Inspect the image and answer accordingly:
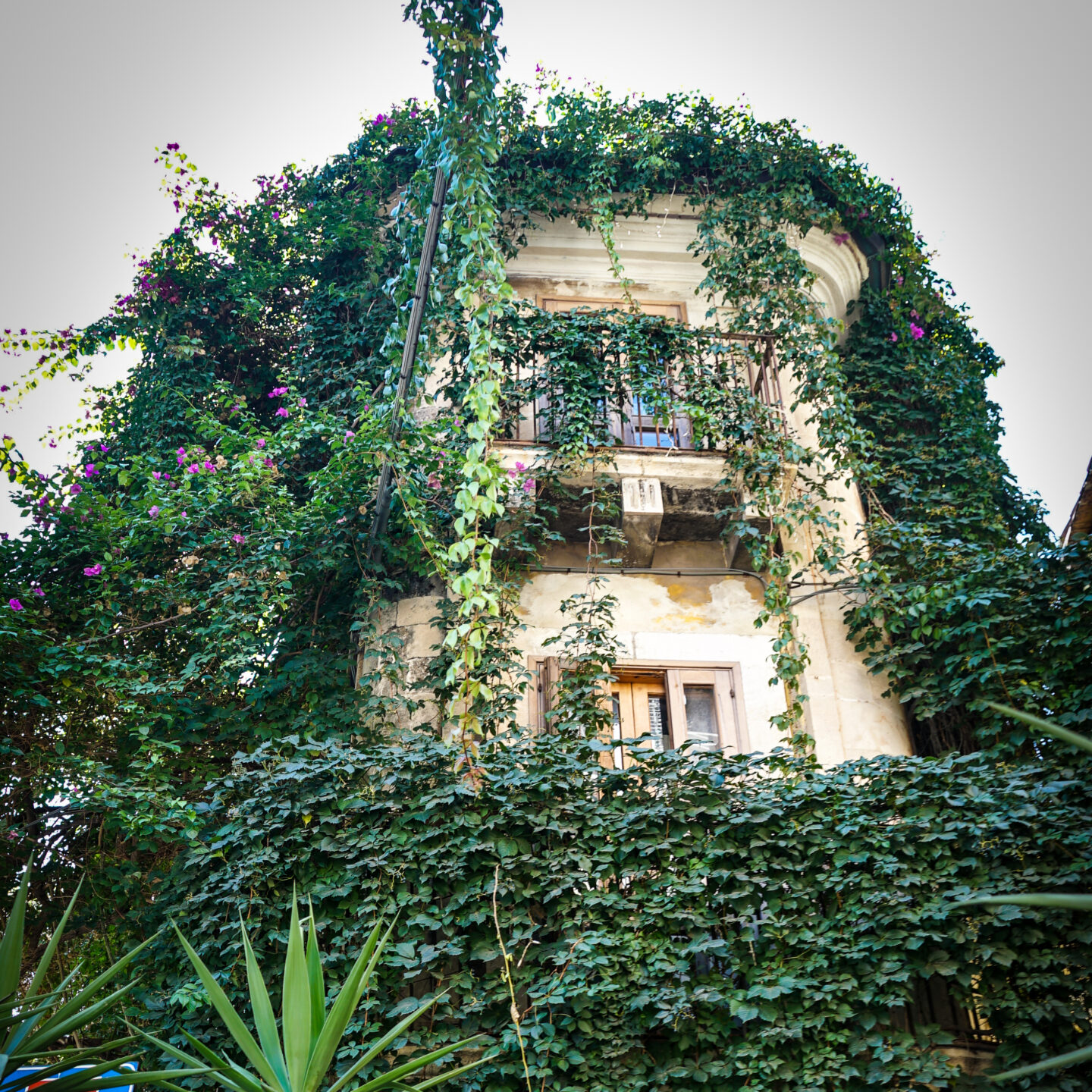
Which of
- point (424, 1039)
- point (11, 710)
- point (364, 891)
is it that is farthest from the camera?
point (11, 710)

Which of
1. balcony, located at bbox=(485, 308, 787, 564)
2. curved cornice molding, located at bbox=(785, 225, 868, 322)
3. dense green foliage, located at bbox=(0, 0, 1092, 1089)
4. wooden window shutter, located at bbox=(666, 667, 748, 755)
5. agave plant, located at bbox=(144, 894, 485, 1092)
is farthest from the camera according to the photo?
curved cornice molding, located at bbox=(785, 225, 868, 322)

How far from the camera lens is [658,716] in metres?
6.75

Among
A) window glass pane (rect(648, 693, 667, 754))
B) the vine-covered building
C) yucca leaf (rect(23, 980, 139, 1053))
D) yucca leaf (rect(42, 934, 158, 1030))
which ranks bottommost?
yucca leaf (rect(23, 980, 139, 1053))

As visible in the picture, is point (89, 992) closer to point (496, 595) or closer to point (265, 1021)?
point (265, 1021)

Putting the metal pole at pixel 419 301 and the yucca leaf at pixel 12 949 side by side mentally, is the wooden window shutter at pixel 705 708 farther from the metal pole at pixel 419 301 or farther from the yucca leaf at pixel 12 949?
the yucca leaf at pixel 12 949

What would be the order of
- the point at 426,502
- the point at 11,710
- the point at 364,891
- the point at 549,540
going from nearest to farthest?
1. the point at 364,891
2. the point at 11,710
3. the point at 426,502
4. the point at 549,540

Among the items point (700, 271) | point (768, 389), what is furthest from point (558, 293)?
point (768, 389)

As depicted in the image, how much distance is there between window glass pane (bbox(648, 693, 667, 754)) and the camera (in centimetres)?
664

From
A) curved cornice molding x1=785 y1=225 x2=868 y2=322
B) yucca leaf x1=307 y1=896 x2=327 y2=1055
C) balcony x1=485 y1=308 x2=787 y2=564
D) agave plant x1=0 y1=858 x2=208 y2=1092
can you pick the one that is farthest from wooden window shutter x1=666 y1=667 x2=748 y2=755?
agave plant x1=0 y1=858 x2=208 y2=1092

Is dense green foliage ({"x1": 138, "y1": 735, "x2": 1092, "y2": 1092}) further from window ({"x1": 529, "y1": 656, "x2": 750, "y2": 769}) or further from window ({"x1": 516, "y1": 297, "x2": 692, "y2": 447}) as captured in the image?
window ({"x1": 516, "y1": 297, "x2": 692, "y2": 447})

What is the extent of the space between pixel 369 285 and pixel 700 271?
10.1ft

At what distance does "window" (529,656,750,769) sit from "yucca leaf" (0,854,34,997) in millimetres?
3692

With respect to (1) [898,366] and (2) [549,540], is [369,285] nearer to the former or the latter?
(2) [549,540]

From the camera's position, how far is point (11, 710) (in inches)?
251
